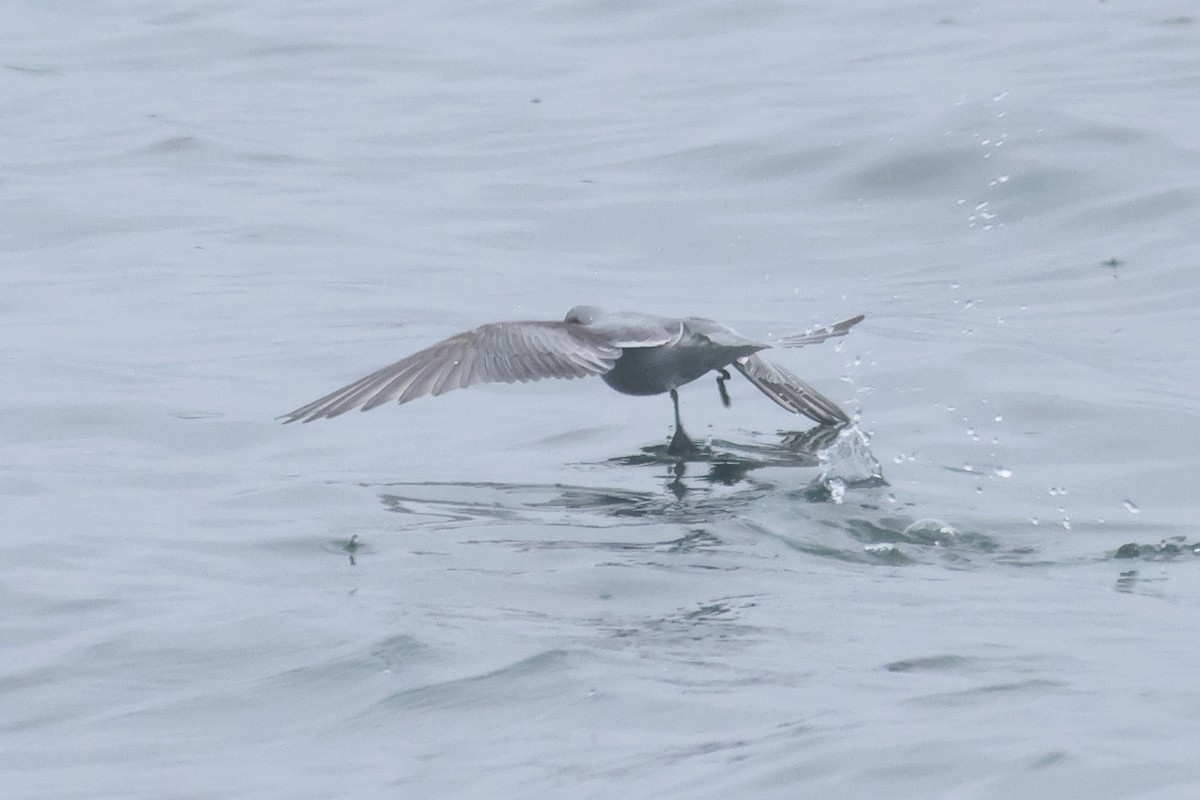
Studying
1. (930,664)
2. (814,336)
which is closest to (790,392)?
(814,336)

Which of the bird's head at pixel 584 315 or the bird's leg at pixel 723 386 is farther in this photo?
the bird's leg at pixel 723 386

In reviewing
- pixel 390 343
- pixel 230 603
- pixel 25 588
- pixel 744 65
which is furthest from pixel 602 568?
pixel 744 65

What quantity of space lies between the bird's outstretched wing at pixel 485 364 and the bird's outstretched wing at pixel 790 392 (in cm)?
130

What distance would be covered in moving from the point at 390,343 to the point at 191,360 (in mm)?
1127

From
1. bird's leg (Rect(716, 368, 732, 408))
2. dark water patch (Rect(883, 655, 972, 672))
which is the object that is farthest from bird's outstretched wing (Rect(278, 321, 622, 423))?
dark water patch (Rect(883, 655, 972, 672))

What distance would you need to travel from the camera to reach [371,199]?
15297mm

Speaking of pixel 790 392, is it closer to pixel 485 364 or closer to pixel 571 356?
pixel 571 356

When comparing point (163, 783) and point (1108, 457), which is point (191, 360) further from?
point (163, 783)

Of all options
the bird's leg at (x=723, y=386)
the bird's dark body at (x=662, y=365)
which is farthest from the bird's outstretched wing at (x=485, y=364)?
the bird's leg at (x=723, y=386)

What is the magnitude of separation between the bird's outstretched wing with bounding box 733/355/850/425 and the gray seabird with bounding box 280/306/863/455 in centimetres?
70

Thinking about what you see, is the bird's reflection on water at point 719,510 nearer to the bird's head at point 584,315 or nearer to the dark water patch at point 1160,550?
the dark water patch at point 1160,550

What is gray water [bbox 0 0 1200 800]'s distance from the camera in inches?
218

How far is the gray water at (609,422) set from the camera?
5527mm

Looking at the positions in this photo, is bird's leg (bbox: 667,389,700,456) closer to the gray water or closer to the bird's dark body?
the gray water
